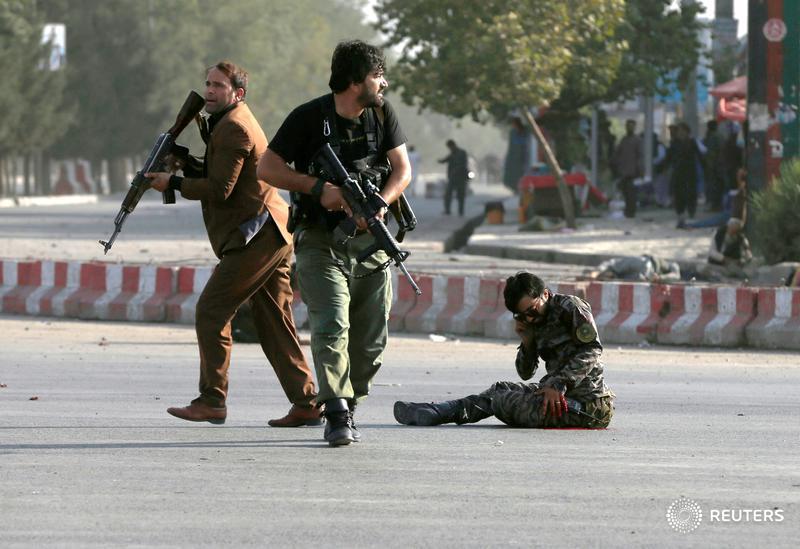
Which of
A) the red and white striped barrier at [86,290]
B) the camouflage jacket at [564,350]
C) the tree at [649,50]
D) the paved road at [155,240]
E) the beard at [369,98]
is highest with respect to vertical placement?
the tree at [649,50]

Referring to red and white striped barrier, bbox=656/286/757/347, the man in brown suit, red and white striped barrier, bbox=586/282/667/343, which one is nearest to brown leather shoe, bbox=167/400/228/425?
the man in brown suit

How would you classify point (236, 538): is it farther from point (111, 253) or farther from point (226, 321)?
point (111, 253)

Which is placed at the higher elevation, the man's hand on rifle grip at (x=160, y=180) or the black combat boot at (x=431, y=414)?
the man's hand on rifle grip at (x=160, y=180)

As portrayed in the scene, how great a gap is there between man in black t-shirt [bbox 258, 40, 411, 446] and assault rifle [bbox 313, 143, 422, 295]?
43mm

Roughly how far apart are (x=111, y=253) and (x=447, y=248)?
21.4 feet

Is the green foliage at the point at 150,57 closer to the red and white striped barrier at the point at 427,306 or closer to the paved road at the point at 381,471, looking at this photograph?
the red and white striped barrier at the point at 427,306

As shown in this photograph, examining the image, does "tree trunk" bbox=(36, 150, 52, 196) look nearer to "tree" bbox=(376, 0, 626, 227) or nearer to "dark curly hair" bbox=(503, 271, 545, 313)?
"tree" bbox=(376, 0, 626, 227)

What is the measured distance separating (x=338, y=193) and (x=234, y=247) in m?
0.99

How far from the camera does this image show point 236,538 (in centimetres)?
630

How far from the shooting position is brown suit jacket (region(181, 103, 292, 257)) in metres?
8.98

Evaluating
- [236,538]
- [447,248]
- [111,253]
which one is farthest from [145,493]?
[447,248]

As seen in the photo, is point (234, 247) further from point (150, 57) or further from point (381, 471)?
point (150, 57)

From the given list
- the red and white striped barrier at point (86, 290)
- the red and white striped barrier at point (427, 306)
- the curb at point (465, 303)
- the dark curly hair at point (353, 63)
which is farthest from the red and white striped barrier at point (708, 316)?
the dark curly hair at point (353, 63)

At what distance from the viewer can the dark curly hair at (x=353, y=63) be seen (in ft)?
27.4
